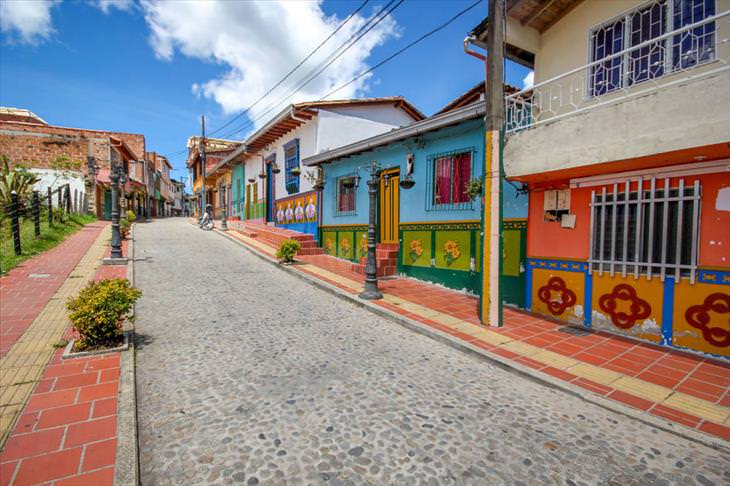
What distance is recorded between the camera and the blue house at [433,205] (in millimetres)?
7211

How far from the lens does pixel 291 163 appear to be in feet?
52.0

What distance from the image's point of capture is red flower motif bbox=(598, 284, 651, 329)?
209 inches

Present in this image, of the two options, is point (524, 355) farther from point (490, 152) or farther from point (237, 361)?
point (237, 361)

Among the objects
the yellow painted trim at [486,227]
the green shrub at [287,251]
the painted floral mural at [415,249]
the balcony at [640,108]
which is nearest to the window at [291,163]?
the green shrub at [287,251]

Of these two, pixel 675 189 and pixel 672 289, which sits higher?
pixel 675 189

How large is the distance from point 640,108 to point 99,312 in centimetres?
705

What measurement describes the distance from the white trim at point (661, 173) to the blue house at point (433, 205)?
1156 mm

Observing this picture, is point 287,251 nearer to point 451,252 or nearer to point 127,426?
point 451,252

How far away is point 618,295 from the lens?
5582 millimetres

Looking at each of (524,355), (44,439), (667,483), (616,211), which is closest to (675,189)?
(616,211)

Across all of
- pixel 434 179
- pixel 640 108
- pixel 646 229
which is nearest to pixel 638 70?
pixel 640 108

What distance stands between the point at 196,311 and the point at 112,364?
2258 millimetres

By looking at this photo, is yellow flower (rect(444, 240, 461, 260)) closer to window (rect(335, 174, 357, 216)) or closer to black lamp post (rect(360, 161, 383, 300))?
black lamp post (rect(360, 161, 383, 300))

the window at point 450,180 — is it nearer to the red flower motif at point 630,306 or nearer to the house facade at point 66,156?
the red flower motif at point 630,306
